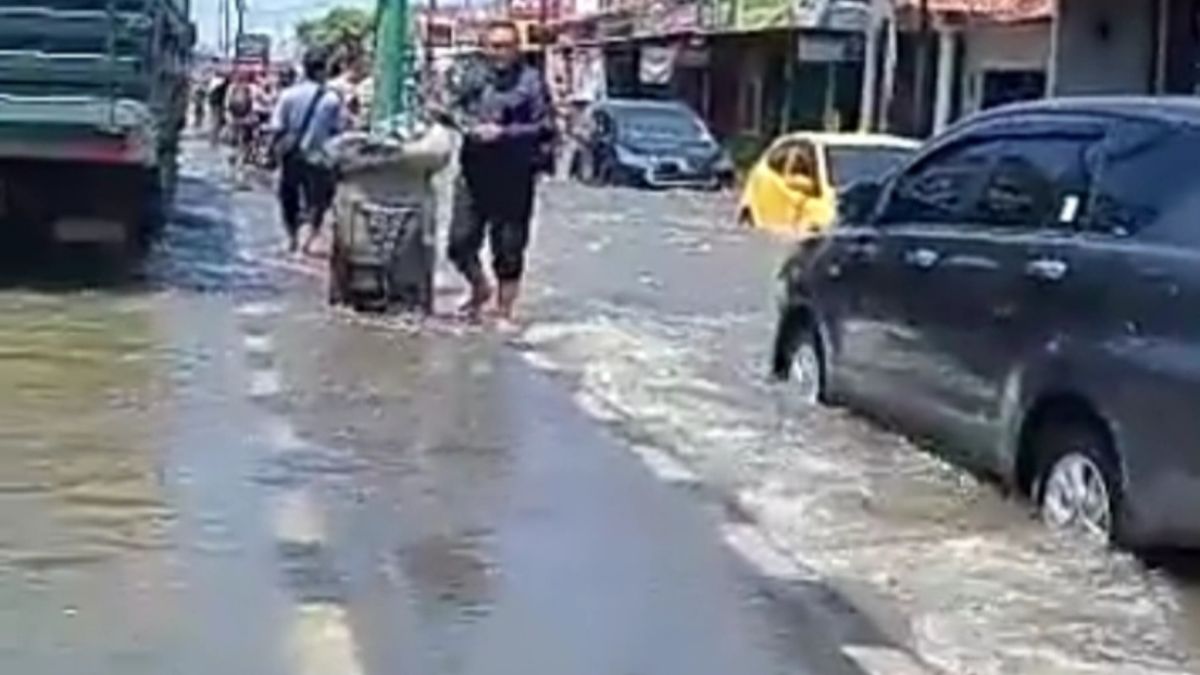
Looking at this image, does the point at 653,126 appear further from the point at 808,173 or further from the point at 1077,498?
the point at 1077,498

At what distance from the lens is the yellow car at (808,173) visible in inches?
1209

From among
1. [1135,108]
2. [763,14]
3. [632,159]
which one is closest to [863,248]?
[1135,108]

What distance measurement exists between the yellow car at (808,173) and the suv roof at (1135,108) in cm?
1836

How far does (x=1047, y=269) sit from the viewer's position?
1051 centimetres

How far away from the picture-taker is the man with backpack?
23.1 meters

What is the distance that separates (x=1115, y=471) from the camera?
9.73m

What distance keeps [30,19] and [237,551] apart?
8855 millimetres

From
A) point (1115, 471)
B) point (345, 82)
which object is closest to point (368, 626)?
point (1115, 471)

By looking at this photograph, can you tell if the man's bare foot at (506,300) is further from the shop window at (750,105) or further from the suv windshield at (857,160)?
the shop window at (750,105)

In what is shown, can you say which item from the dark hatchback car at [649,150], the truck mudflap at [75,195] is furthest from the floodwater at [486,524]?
the dark hatchback car at [649,150]

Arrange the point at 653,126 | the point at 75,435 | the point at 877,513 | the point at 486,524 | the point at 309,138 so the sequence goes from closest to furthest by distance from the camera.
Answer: the point at 486,524, the point at 877,513, the point at 75,435, the point at 309,138, the point at 653,126

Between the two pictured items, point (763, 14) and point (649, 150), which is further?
point (763, 14)

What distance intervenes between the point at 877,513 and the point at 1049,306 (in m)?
1.06

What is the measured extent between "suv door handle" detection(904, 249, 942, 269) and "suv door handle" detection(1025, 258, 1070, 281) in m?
1.03
